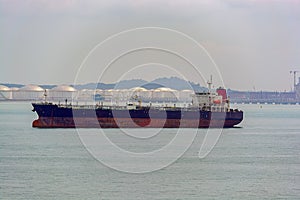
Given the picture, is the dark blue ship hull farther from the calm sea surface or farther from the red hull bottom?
the calm sea surface

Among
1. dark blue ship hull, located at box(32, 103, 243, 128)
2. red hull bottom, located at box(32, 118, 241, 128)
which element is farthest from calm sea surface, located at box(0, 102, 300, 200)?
red hull bottom, located at box(32, 118, 241, 128)

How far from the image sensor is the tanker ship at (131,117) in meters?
72.7

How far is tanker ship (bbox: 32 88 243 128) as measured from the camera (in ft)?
238

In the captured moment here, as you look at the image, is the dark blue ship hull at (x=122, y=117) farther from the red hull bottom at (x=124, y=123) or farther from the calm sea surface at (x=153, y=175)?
the calm sea surface at (x=153, y=175)

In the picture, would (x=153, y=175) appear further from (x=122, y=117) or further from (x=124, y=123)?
(x=122, y=117)

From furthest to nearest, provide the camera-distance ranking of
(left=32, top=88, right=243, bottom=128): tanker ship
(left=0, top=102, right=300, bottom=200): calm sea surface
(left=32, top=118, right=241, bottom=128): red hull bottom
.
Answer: (left=32, top=118, right=241, bottom=128): red hull bottom, (left=32, top=88, right=243, bottom=128): tanker ship, (left=0, top=102, right=300, bottom=200): calm sea surface

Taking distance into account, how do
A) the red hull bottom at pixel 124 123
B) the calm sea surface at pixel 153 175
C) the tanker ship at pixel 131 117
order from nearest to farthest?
the calm sea surface at pixel 153 175
the tanker ship at pixel 131 117
the red hull bottom at pixel 124 123

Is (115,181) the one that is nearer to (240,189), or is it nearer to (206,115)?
(240,189)

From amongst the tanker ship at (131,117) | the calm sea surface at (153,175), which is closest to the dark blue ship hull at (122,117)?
the tanker ship at (131,117)

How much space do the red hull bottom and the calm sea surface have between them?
1323 cm

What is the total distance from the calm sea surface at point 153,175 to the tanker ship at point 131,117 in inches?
518

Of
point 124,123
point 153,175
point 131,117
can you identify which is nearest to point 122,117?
point 124,123

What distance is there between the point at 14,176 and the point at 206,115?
1423 inches

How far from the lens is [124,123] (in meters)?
73.2
